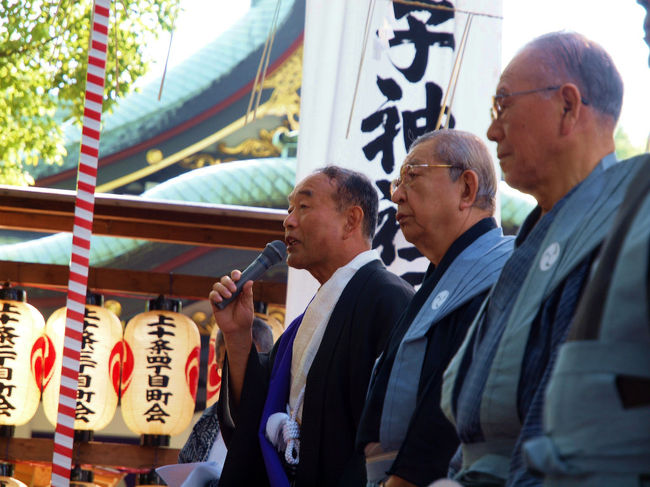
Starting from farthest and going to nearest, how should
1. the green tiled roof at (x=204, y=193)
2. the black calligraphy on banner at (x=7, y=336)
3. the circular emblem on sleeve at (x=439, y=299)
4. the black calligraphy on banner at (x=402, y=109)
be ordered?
1. the green tiled roof at (x=204, y=193)
2. the black calligraphy on banner at (x=7, y=336)
3. the black calligraphy on banner at (x=402, y=109)
4. the circular emblem on sleeve at (x=439, y=299)

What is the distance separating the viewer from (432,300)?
2.33 meters

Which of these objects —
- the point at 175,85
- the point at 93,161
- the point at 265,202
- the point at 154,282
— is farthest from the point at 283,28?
the point at 93,161

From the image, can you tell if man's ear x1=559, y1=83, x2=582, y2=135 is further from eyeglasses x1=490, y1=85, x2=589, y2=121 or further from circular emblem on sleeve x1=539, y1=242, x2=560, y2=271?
circular emblem on sleeve x1=539, y1=242, x2=560, y2=271

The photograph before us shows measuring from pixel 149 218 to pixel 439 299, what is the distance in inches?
159

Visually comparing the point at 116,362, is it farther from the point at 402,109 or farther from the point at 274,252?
the point at 274,252

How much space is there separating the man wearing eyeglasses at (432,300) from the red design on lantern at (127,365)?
387 centimetres

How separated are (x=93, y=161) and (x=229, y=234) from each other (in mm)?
2775

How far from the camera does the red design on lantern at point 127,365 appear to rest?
243 inches

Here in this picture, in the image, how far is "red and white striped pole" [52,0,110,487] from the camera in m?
3.37

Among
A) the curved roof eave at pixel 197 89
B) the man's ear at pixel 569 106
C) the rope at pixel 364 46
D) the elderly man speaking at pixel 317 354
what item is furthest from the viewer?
the curved roof eave at pixel 197 89

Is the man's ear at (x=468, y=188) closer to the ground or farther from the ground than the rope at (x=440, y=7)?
closer to the ground

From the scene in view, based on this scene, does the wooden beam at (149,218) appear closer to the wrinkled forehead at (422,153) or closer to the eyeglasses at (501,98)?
the wrinkled forehead at (422,153)

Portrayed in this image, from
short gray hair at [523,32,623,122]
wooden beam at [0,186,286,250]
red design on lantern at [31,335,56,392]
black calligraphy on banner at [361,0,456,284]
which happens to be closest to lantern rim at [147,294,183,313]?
wooden beam at [0,186,286,250]

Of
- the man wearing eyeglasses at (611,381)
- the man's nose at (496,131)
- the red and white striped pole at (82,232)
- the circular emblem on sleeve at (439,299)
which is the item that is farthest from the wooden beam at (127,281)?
the man wearing eyeglasses at (611,381)
